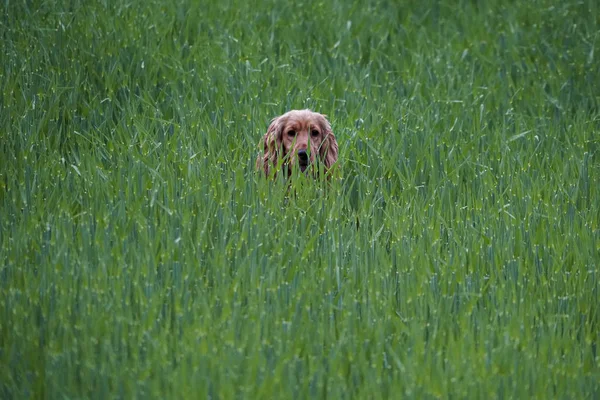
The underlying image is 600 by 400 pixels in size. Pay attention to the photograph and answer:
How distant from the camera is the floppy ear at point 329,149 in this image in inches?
218

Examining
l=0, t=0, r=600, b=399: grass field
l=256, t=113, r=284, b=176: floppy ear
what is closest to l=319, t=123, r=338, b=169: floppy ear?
l=0, t=0, r=600, b=399: grass field

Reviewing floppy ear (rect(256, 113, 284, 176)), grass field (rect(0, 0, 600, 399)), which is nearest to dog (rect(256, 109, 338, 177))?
floppy ear (rect(256, 113, 284, 176))

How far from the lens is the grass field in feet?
11.7

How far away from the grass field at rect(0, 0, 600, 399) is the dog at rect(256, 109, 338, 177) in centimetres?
15

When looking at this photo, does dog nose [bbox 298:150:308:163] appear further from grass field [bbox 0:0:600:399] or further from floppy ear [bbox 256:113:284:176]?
grass field [bbox 0:0:600:399]

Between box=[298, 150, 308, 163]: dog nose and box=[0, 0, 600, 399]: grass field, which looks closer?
box=[0, 0, 600, 399]: grass field

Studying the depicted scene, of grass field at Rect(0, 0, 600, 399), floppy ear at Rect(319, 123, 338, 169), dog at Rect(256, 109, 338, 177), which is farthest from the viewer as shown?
floppy ear at Rect(319, 123, 338, 169)

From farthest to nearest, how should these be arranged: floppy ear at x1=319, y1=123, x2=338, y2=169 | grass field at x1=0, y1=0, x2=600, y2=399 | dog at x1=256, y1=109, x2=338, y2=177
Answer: floppy ear at x1=319, y1=123, x2=338, y2=169 → dog at x1=256, y1=109, x2=338, y2=177 → grass field at x1=0, y1=0, x2=600, y2=399

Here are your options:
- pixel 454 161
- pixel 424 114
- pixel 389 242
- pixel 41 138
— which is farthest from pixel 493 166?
pixel 41 138

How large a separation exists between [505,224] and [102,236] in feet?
7.33

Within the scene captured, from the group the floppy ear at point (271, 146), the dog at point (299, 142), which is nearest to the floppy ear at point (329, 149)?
the dog at point (299, 142)

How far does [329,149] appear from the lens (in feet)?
18.3

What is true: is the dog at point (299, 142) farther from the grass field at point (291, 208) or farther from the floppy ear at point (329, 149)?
the grass field at point (291, 208)

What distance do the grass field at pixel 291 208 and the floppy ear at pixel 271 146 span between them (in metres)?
0.12
